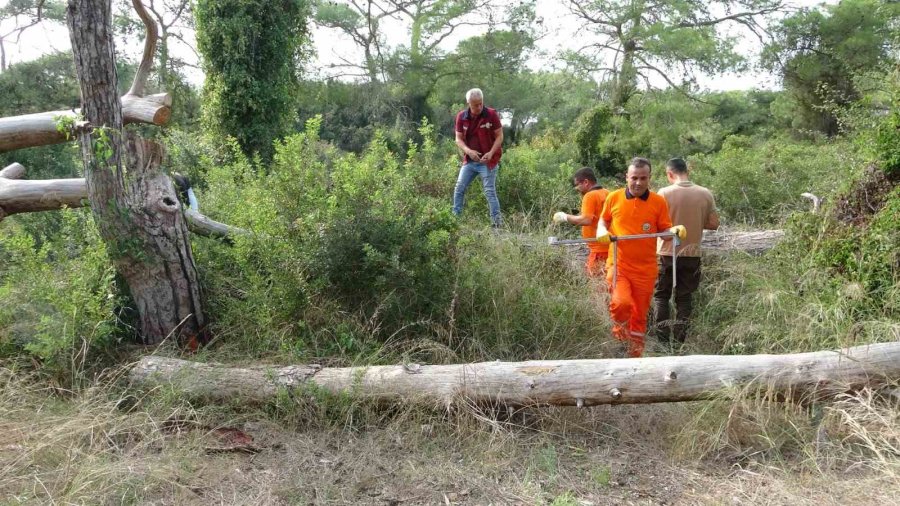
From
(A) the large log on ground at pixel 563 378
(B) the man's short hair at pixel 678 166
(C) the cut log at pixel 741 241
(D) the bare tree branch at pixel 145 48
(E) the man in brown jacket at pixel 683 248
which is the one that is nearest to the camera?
(A) the large log on ground at pixel 563 378

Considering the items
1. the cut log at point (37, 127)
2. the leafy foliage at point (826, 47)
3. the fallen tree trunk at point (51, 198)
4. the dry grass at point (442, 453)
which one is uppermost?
the leafy foliage at point (826, 47)

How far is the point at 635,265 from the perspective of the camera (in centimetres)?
475

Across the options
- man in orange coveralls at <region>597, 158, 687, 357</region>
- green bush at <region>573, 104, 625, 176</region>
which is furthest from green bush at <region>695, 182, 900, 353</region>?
green bush at <region>573, 104, 625, 176</region>

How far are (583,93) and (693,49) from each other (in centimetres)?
427

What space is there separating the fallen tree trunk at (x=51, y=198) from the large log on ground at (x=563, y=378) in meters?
1.39

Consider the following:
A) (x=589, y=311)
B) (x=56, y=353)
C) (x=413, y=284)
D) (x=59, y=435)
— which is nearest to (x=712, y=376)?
(x=589, y=311)

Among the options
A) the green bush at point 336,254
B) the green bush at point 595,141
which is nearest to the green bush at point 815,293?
the green bush at point 336,254

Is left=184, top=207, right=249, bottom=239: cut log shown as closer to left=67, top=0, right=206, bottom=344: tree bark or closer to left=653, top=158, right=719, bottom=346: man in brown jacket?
left=67, top=0, right=206, bottom=344: tree bark

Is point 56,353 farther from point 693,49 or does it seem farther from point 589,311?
point 693,49

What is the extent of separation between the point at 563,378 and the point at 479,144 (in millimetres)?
4003

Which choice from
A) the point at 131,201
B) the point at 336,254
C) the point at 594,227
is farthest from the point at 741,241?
the point at 131,201

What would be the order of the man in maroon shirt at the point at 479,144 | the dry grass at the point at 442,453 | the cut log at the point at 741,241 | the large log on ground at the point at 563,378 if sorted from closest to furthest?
the dry grass at the point at 442,453 < the large log on ground at the point at 563,378 < the cut log at the point at 741,241 < the man in maroon shirt at the point at 479,144

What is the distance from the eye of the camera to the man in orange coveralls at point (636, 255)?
185 inches

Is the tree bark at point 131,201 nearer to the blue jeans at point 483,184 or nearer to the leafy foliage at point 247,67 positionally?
the blue jeans at point 483,184
